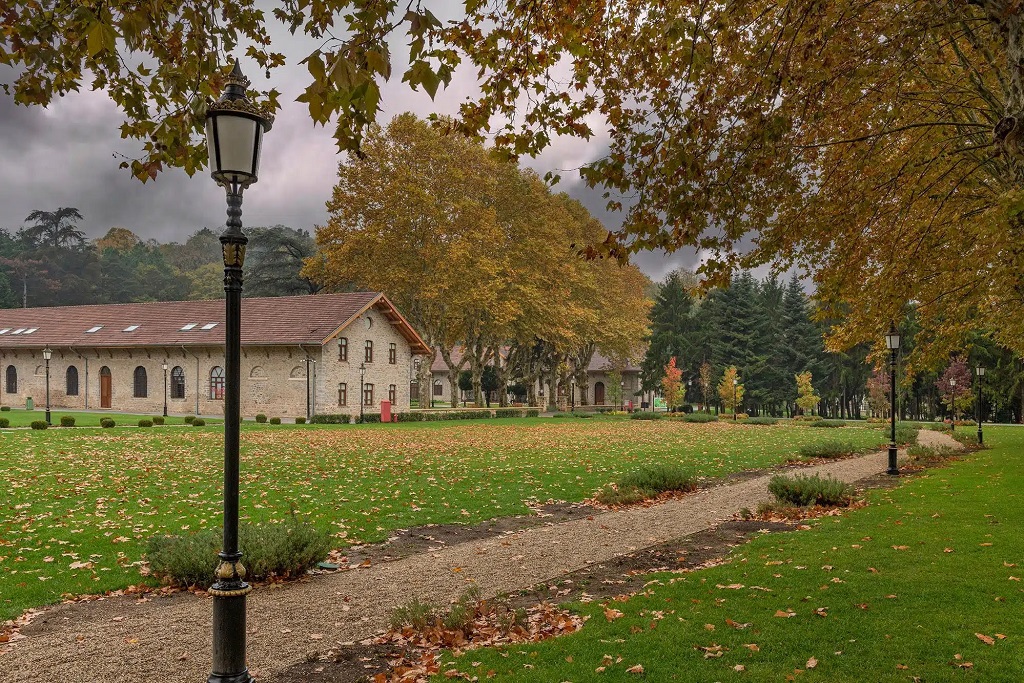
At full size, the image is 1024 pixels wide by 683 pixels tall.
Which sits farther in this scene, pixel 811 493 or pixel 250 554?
pixel 811 493

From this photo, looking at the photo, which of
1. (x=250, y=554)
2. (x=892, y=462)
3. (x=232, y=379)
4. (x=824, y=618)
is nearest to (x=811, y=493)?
(x=892, y=462)

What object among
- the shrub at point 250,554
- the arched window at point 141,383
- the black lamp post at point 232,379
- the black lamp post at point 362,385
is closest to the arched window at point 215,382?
the arched window at point 141,383

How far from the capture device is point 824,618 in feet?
21.5

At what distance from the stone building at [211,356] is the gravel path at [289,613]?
30.1m

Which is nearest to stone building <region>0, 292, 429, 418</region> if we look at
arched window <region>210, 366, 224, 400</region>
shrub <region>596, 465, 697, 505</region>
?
arched window <region>210, 366, 224, 400</region>

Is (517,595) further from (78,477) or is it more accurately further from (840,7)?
(78,477)

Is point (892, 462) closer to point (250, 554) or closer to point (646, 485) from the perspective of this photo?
point (646, 485)

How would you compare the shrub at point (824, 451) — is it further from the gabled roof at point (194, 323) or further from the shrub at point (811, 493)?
the gabled roof at point (194, 323)

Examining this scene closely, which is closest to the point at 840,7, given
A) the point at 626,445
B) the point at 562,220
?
the point at 626,445

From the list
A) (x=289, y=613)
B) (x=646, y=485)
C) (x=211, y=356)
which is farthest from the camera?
(x=211, y=356)

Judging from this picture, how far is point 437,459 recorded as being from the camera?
21.0 m

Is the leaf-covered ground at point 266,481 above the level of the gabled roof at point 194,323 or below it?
below

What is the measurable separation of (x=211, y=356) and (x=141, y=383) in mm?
6280

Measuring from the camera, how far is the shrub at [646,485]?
1441 cm
